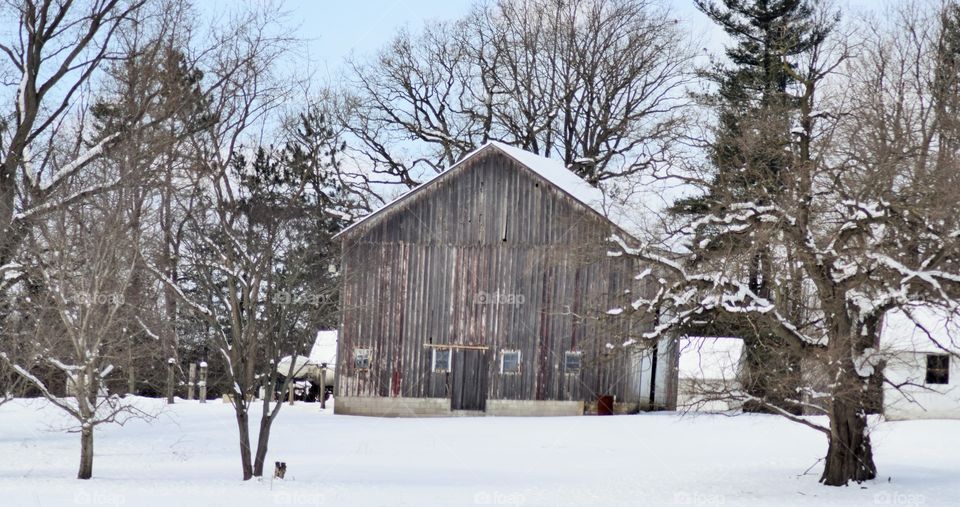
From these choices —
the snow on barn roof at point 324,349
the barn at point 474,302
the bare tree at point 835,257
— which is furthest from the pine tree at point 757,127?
the snow on barn roof at point 324,349

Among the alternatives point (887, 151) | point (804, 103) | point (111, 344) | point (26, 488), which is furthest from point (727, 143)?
point (26, 488)

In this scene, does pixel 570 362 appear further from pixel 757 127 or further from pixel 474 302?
pixel 757 127

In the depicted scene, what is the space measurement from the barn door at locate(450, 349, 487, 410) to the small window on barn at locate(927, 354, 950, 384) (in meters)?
12.5

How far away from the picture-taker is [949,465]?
72.2 feet

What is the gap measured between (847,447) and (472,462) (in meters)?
6.97

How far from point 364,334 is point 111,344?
1172cm

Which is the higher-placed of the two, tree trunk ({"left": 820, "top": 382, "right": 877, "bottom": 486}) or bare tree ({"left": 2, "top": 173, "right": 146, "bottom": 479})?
bare tree ({"left": 2, "top": 173, "right": 146, "bottom": 479})

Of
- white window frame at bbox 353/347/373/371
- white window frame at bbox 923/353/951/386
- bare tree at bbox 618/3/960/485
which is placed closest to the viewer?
bare tree at bbox 618/3/960/485

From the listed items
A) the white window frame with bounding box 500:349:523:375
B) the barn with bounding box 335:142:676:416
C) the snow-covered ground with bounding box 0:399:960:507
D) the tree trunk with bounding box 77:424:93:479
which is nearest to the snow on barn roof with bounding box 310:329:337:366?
the snow-covered ground with bounding box 0:399:960:507

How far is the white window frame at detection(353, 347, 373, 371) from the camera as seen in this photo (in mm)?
31000

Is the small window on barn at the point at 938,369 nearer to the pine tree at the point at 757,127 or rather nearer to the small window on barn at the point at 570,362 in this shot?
the pine tree at the point at 757,127

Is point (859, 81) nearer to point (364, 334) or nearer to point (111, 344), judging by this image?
point (364, 334)

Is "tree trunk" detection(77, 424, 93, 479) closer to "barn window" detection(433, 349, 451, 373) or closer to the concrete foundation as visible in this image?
the concrete foundation

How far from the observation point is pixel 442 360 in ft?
101
